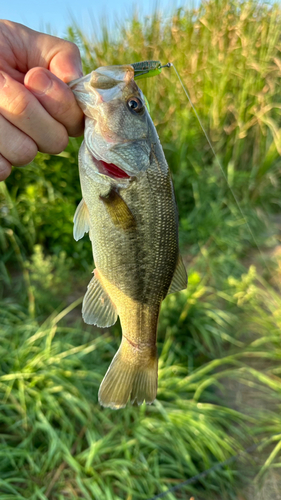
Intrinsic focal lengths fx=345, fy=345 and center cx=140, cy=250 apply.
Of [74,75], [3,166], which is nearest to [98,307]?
[3,166]

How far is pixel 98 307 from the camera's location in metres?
1.33

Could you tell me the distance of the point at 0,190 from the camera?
328 cm

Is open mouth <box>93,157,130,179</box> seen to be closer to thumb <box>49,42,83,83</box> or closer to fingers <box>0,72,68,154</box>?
fingers <box>0,72,68,154</box>

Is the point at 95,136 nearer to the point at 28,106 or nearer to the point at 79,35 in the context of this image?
the point at 28,106

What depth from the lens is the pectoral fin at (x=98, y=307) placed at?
131 cm

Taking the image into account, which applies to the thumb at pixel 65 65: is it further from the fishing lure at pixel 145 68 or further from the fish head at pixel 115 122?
the fishing lure at pixel 145 68

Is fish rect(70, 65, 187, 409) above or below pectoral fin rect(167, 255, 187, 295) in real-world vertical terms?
above

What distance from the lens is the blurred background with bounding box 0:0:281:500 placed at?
6.90 ft

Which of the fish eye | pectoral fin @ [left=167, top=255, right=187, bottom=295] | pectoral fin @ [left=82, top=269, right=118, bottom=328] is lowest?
pectoral fin @ [left=82, top=269, right=118, bottom=328]

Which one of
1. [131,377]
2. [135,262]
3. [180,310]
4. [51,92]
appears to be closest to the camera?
[51,92]

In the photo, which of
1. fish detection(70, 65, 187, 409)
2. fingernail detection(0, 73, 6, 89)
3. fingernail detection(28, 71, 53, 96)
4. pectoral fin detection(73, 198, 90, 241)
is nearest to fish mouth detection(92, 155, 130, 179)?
fish detection(70, 65, 187, 409)

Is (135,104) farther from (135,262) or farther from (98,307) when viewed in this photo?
(98,307)

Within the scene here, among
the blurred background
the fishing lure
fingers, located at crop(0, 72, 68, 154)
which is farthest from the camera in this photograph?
the blurred background

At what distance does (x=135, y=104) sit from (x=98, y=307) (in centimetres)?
76
